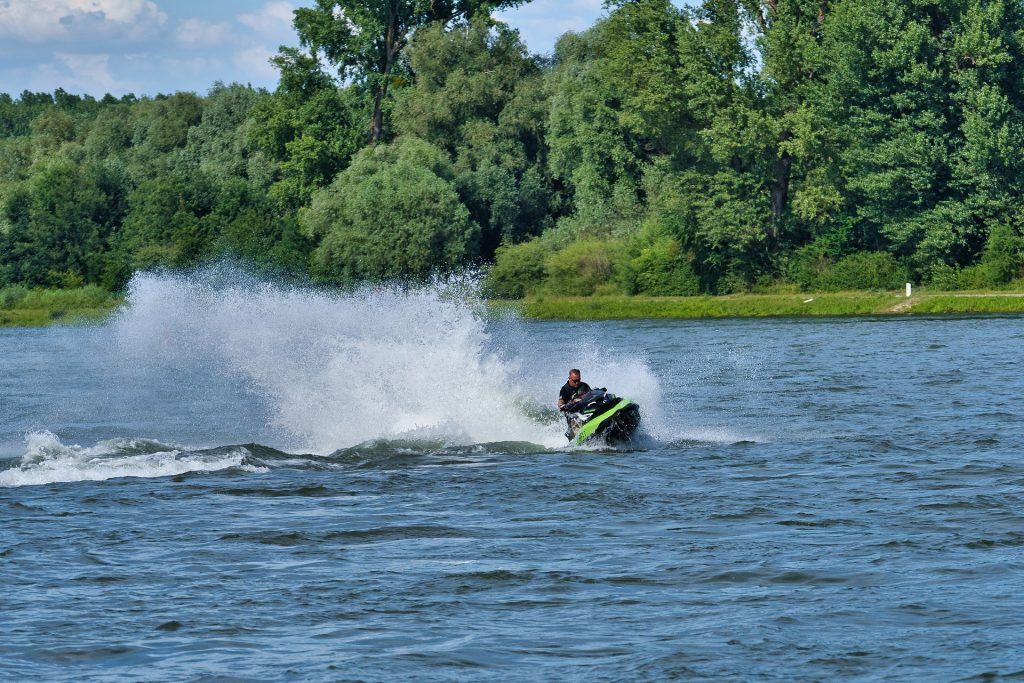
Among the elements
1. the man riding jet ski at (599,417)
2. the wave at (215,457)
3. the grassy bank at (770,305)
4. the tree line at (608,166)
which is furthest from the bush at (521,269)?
the man riding jet ski at (599,417)

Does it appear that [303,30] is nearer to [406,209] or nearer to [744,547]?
[406,209]

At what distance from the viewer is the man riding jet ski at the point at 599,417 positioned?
24406mm

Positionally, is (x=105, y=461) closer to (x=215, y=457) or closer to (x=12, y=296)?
(x=215, y=457)

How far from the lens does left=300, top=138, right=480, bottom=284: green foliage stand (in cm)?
7506

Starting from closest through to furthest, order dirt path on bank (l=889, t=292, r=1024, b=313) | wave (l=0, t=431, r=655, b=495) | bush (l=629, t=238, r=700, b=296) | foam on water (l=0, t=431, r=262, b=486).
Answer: foam on water (l=0, t=431, r=262, b=486) → wave (l=0, t=431, r=655, b=495) → dirt path on bank (l=889, t=292, r=1024, b=313) → bush (l=629, t=238, r=700, b=296)

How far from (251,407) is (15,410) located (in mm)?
5068

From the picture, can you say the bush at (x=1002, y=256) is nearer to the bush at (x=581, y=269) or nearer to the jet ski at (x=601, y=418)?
the bush at (x=581, y=269)

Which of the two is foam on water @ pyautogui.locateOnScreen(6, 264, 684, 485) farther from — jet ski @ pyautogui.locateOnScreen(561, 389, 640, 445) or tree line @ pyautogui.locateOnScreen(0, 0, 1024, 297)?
tree line @ pyautogui.locateOnScreen(0, 0, 1024, 297)

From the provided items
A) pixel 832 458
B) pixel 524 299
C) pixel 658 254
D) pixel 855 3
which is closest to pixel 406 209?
pixel 524 299

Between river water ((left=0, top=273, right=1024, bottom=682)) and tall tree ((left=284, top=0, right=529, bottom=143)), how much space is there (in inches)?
2096

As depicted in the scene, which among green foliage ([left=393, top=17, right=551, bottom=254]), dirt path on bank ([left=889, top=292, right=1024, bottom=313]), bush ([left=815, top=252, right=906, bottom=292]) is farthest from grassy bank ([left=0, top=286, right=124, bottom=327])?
dirt path on bank ([left=889, top=292, right=1024, bottom=313])

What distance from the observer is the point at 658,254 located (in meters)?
72.8

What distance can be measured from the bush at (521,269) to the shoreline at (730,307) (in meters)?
0.88

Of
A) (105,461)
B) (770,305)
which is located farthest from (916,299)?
(105,461)
